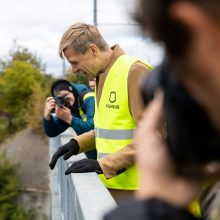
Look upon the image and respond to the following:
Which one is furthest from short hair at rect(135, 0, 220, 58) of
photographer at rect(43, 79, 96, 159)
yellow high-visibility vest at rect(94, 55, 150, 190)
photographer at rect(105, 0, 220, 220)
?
photographer at rect(43, 79, 96, 159)

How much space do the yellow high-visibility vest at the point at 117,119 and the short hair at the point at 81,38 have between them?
31 cm

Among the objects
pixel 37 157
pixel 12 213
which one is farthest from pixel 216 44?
pixel 37 157

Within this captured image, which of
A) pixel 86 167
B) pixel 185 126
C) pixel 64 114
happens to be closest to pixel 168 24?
pixel 185 126

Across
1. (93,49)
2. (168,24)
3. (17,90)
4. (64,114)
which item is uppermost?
(168,24)

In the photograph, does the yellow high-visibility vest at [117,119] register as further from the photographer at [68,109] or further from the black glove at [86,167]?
the photographer at [68,109]

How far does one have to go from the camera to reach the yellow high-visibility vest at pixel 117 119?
3020 mm

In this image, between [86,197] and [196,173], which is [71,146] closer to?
[86,197]

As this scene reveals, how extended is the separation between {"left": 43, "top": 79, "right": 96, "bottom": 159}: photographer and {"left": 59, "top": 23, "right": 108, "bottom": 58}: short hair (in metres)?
0.95

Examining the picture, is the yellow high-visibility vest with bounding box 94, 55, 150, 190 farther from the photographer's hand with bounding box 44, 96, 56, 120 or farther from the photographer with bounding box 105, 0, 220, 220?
the photographer with bounding box 105, 0, 220, 220

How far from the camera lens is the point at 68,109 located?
4523 millimetres

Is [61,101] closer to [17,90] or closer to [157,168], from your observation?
[157,168]

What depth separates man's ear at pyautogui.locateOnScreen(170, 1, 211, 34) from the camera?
0.79 metres

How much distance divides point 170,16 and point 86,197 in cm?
141

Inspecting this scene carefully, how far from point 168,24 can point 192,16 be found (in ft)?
0.14
